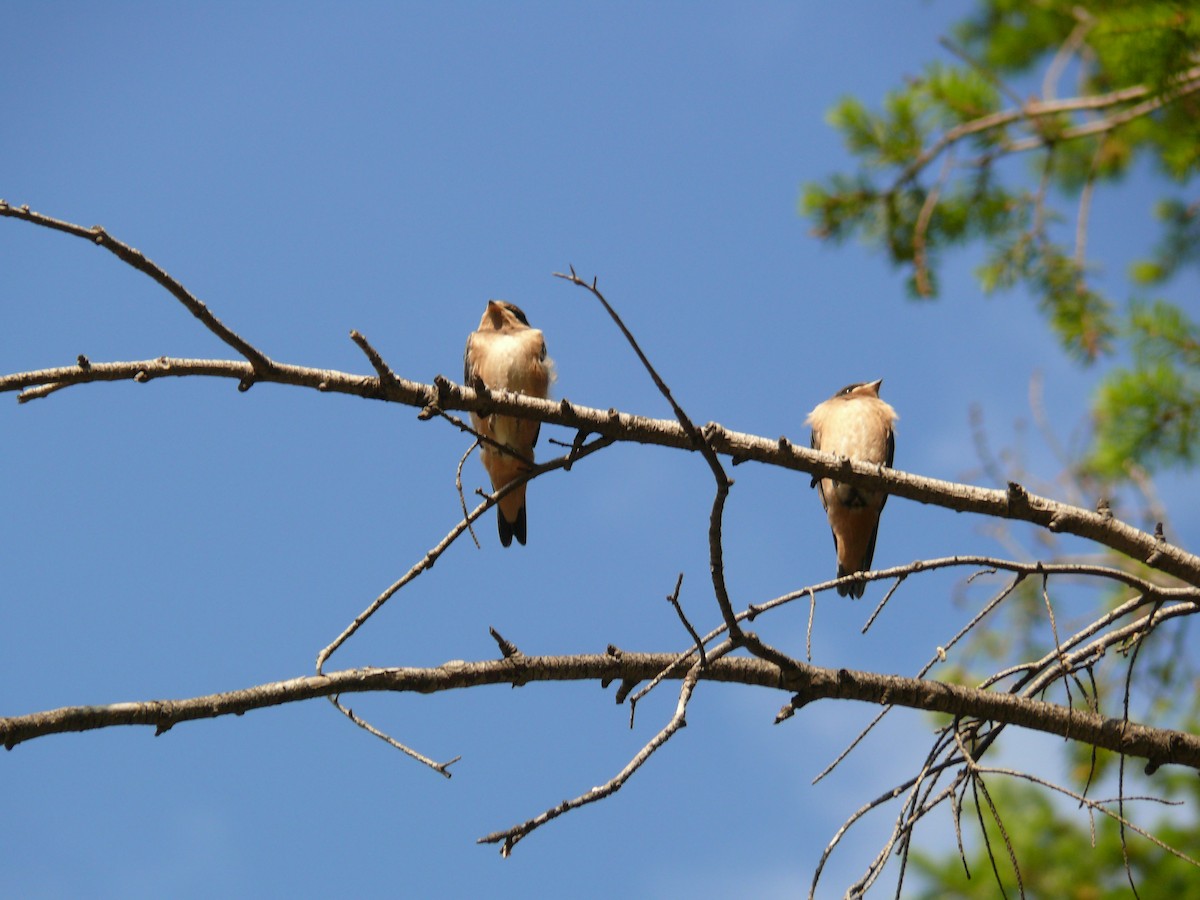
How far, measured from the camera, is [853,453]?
224 inches

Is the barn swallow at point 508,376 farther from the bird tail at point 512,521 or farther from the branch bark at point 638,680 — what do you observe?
the branch bark at point 638,680

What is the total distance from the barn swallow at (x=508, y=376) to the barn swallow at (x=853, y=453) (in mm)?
1532

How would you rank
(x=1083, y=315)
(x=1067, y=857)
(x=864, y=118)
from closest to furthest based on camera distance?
(x=1083, y=315) < (x=864, y=118) < (x=1067, y=857)

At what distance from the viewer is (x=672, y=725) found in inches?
91.9

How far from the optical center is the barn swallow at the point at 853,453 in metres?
5.72

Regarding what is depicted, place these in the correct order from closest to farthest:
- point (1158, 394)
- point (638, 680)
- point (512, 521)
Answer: point (638, 680)
point (1158, 394)
point (512, 521)

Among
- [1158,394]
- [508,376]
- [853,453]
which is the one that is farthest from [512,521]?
[1158,394]

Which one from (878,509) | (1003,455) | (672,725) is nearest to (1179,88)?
(1003,455)

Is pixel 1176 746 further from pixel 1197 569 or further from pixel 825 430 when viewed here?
pixel 825 430

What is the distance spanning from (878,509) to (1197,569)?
9.61ft

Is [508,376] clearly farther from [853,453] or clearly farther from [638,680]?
[638,680]

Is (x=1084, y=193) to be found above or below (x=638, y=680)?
above


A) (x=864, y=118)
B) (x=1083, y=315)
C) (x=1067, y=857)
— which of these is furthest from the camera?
(x=1067, y=857)

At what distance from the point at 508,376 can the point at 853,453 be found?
1851 mm
